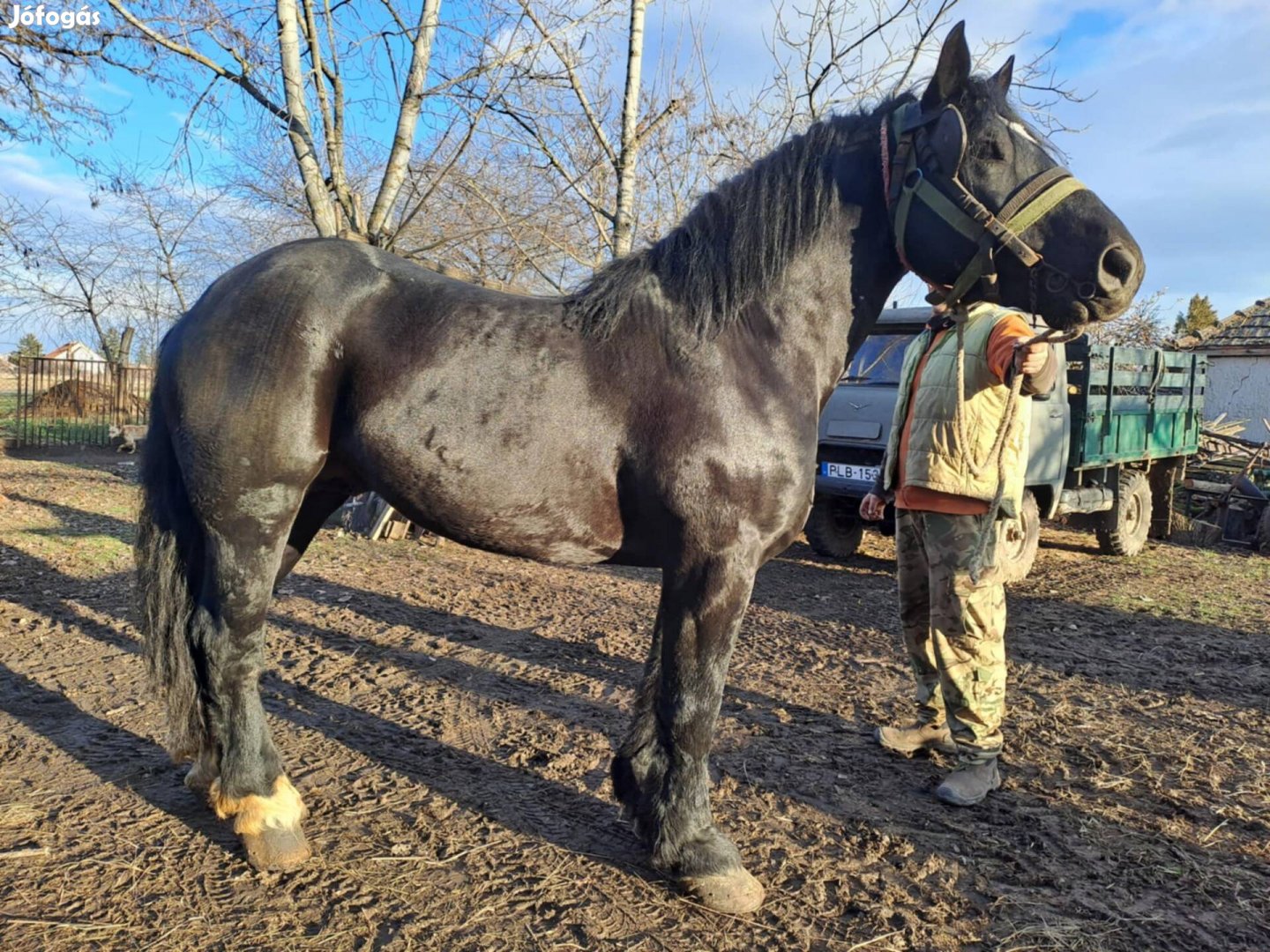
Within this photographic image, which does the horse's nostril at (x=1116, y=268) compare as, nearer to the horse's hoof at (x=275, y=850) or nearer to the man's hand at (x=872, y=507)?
the man's hand at (x=872, y=507)

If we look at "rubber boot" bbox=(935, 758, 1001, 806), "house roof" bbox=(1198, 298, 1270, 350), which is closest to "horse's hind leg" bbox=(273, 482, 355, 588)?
"rubber boot" bbox=(935, 758, 1001, 806)

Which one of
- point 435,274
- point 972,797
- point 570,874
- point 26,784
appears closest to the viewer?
point 570,874

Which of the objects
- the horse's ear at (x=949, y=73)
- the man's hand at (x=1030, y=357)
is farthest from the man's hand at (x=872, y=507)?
the horse's ear at (x=949, y=73)

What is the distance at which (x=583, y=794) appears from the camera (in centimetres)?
282

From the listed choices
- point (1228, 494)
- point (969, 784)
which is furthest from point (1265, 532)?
point (969, 784)

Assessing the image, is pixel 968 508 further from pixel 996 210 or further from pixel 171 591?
pixel 171 591

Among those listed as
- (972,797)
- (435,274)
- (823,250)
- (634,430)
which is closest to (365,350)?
(435,274)

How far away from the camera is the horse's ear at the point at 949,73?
83.8 inches

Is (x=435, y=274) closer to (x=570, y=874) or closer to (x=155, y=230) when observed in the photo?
(x=570, y=874)

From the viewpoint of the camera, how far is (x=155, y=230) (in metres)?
21.7

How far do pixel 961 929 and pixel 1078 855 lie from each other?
0.69 metres

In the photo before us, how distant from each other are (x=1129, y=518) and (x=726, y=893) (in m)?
8.26

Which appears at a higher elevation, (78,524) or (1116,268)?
(1116,268)

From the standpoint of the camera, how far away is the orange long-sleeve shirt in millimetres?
2812
